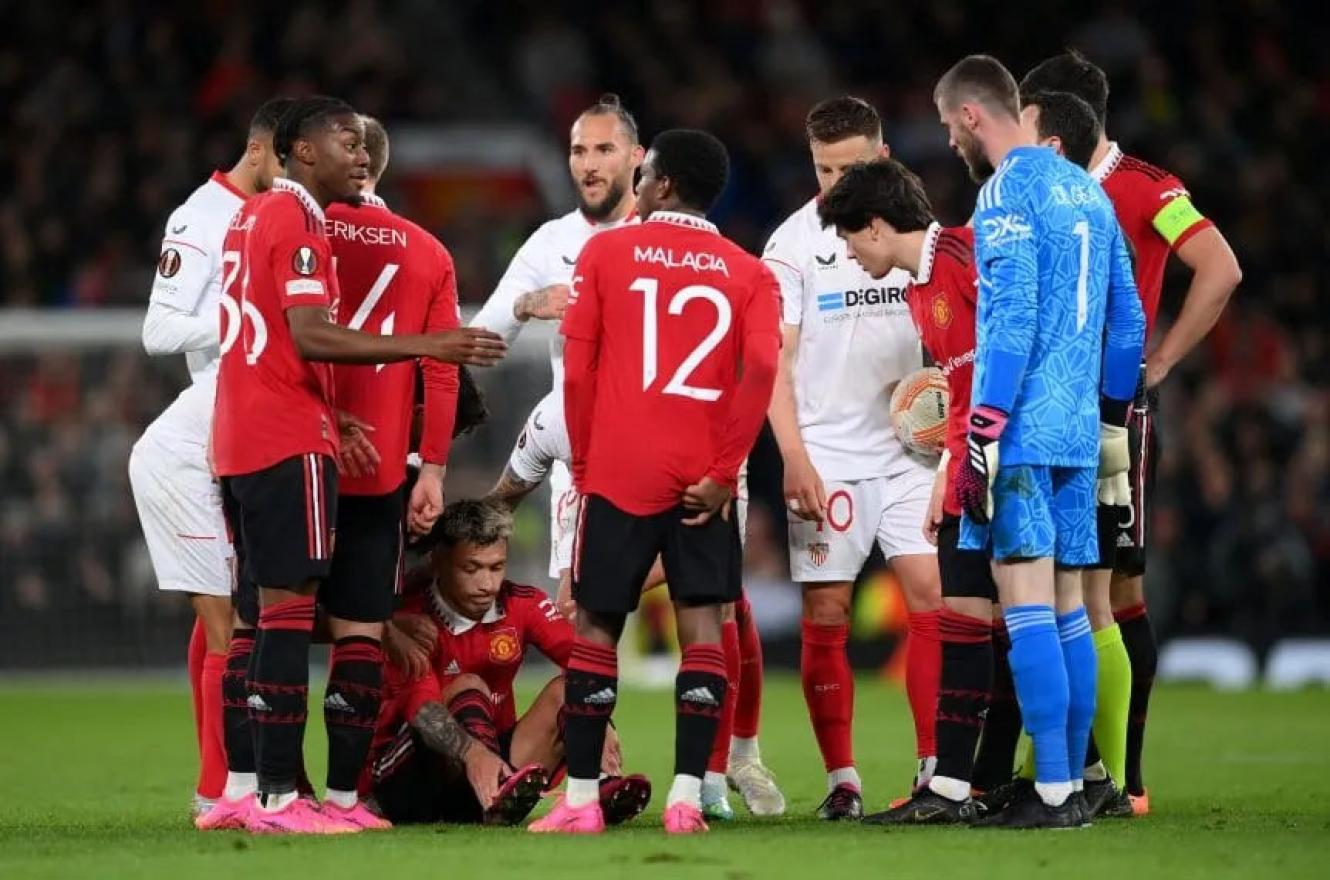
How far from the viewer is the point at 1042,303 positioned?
22.7ft

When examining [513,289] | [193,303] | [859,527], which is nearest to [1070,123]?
[859,527]

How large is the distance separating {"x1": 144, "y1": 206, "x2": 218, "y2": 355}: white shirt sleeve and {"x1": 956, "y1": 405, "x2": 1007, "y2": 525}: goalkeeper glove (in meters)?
2.86

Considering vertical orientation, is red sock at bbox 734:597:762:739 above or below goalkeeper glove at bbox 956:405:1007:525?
below

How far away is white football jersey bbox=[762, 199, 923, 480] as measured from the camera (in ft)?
27.6

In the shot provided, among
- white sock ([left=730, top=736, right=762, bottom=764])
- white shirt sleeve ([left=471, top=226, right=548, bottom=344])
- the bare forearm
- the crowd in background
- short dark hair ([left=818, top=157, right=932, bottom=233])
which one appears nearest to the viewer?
the bare forearm

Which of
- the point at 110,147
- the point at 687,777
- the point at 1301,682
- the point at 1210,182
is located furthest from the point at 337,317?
the point at 1210,182

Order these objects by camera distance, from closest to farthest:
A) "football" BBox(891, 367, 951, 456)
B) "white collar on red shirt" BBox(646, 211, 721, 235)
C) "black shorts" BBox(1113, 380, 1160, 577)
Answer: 1. "white collar on red shirt" BBox(646, 211, 721, 235)
2. "black shorts" BBox(1113, 380, 1160, 577)
3. "football" BBox(891, 367, 951, 456)

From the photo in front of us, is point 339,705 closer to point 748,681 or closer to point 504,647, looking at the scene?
point 504,647

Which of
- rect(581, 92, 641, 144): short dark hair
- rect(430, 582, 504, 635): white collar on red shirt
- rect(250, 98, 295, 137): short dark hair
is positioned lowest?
rect(430, 582, 504, 635): white collar on red shirt

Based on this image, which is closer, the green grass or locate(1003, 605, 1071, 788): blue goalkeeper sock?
the green grass

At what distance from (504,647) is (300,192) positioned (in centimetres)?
180

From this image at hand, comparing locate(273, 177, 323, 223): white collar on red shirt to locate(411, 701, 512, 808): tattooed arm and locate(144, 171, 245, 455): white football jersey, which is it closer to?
locate(144, 171, 245, 455): white football jersey

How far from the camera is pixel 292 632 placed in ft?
22.7

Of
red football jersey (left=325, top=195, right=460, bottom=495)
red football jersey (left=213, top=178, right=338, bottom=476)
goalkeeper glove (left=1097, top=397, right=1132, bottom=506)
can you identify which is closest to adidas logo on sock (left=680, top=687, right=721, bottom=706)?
red football jersey (left=325, top=195, right=460, bottom=495)
